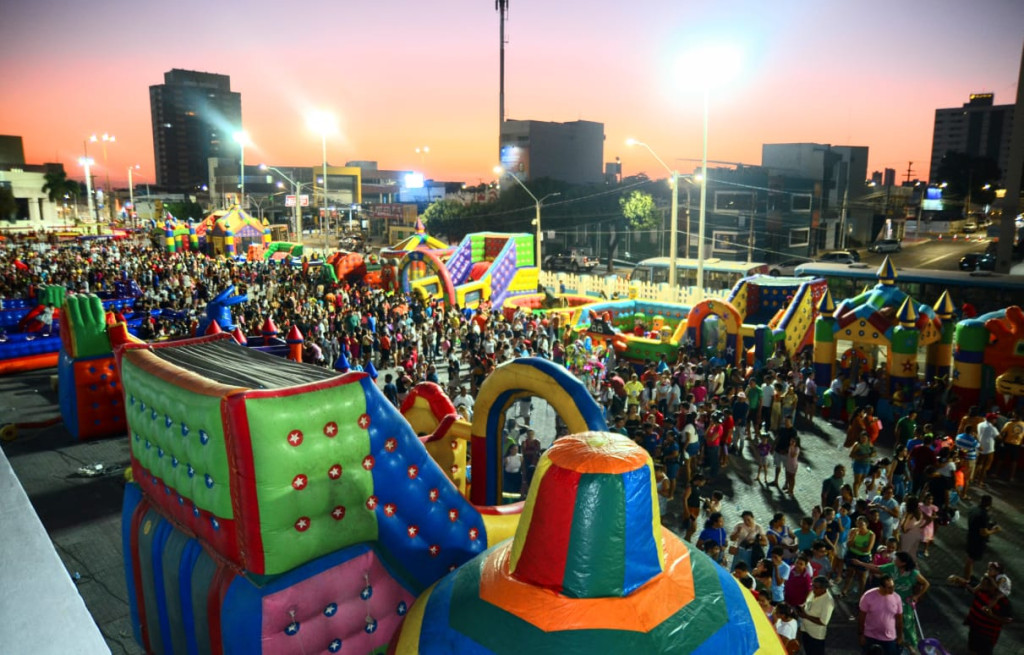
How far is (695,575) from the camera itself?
4172 millimetres

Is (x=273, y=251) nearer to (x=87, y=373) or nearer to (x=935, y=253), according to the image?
(x=87, y=373)

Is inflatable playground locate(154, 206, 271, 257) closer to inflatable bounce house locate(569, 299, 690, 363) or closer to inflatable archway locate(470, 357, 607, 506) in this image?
inflatable bounce house locate(569, 299, 690, 363)

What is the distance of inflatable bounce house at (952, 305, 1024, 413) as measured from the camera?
13.2m

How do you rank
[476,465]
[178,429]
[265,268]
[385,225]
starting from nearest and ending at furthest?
[178,429] → [476,465] → [265,268] → [385,225]

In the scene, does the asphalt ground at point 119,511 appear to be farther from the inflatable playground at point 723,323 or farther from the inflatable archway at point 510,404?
the inflatable archway at point 510,404

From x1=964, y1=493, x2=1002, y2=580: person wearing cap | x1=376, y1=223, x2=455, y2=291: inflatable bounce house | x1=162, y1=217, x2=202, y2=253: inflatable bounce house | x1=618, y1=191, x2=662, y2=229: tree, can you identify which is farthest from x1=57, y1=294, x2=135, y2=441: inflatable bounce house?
Answer: x1=618, y1=191, x2=662, y2=229: tree

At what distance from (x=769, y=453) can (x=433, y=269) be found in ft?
53.4

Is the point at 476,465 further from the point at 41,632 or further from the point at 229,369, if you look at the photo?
the point at 41,632

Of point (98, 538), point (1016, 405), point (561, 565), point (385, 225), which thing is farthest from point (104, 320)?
point (385, 225)

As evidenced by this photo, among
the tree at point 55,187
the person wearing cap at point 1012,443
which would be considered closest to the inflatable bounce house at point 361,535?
the person wearing cap at point 1012,443

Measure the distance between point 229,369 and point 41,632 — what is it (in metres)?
4.62

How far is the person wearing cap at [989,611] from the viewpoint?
666cm

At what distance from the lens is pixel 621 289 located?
27.8 metres

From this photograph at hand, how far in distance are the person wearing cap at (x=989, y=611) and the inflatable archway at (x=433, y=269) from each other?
19.4m
